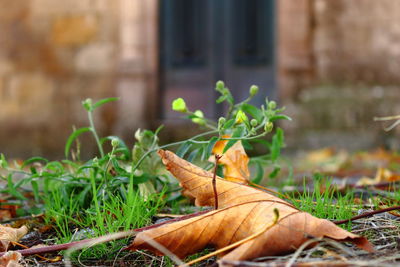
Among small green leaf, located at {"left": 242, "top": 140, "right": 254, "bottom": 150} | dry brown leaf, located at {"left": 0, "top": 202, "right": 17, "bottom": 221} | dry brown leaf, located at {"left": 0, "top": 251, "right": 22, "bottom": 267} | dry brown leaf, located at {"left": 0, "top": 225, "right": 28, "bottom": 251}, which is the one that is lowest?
dry brown leaf, located at {"left": 0, "top": 202, "right": 17, "bottom": 221}

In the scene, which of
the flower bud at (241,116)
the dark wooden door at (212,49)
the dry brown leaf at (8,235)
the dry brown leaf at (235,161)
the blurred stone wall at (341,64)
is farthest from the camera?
the dark wooden door at (212,49)

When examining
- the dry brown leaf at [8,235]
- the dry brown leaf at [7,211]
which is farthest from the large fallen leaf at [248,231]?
the dry brown leaf at [7,211]

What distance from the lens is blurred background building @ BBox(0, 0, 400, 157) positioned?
5387 mm

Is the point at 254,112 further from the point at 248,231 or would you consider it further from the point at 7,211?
the point at 7,211

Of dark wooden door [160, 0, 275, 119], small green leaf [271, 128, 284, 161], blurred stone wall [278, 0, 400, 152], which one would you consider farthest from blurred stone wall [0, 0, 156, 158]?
small green leaf [271, 128, 284, 161]

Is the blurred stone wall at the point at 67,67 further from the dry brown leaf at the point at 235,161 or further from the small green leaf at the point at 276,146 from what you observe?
the dry brown leaf at the point at 235,161

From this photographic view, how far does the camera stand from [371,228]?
1.21 m

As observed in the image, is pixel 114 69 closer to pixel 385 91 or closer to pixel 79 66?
pixel 79 66

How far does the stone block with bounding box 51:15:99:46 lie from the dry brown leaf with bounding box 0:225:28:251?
174 inches

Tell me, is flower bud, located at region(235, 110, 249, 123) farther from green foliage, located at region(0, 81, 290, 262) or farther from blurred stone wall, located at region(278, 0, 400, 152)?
blurred stone wall, located at region(278, 0, 400, 152)

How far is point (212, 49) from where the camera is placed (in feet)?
18.4

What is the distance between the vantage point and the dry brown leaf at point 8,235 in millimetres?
1264

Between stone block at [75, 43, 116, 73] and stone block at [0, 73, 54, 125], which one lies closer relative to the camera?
stone block at [75, 43, 116, 73]

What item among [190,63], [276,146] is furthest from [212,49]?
[276,146]
